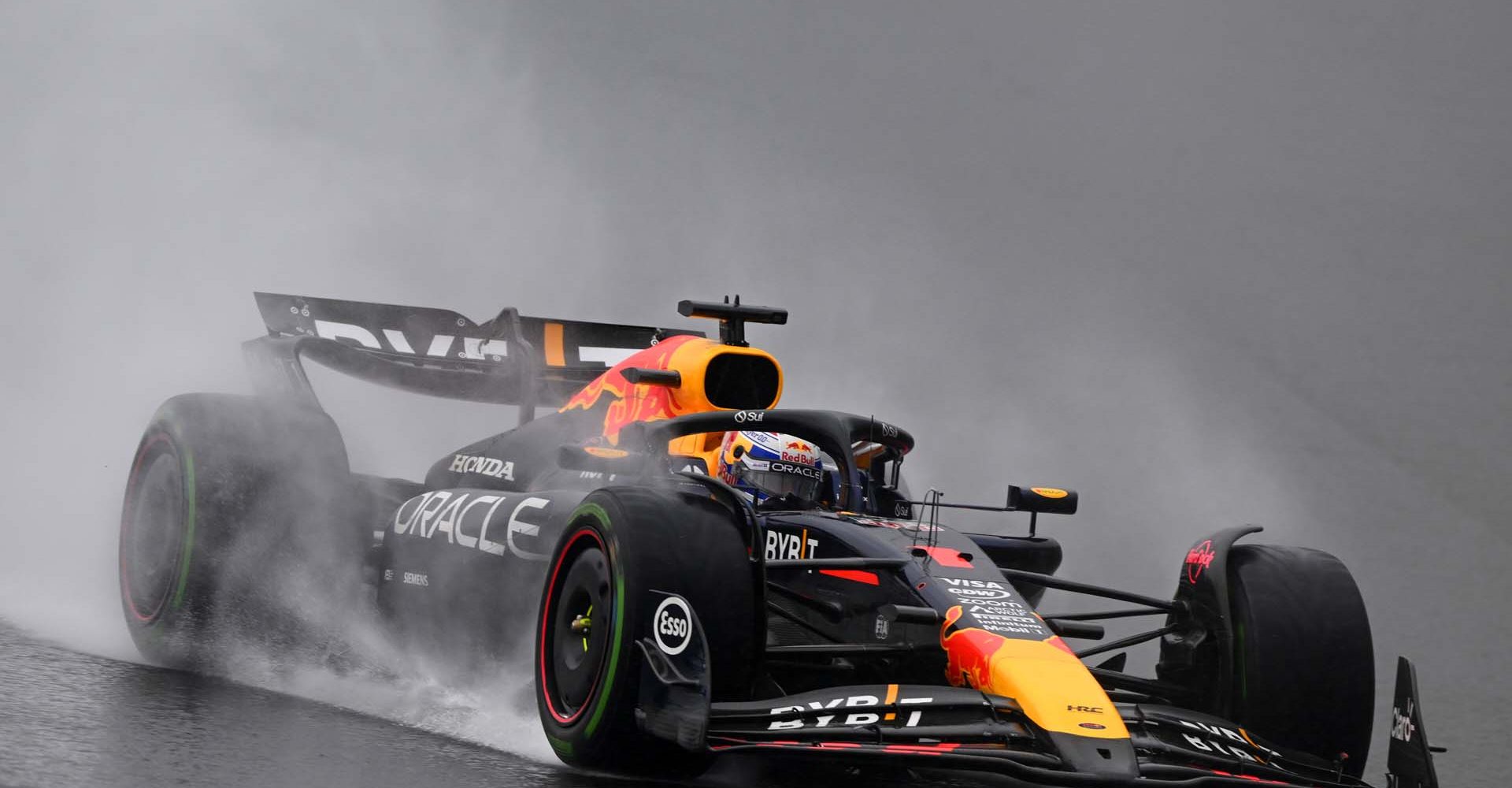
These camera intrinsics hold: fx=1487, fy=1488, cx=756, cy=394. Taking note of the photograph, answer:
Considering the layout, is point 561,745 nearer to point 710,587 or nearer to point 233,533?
point 710,587

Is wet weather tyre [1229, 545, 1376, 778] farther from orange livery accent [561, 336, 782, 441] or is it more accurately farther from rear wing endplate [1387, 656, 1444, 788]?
orange livery accent [561, 336, 782, 441]

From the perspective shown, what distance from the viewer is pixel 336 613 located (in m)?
6.91

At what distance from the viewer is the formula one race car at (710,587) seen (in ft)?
13.8

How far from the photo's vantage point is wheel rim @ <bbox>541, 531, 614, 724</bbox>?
4.52 metres

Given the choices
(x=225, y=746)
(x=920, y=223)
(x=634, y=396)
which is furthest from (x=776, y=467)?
(x=920, y=223)

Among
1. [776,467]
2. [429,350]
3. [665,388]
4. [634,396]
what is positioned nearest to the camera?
[776,467]

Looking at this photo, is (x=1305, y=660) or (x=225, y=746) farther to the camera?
(x=1305, y=660)

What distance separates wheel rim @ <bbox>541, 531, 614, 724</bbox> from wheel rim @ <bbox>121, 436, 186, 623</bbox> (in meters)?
2.70

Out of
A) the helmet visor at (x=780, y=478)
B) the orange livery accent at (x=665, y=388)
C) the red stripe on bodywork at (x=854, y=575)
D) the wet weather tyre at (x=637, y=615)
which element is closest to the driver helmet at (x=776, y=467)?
the helmet visor at (x=780, y=478)

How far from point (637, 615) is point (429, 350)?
4355mm

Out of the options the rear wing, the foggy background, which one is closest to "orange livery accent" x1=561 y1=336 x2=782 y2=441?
the rear wing

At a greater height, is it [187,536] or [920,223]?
[920,223]

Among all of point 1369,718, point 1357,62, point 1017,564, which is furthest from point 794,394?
point 1369,718

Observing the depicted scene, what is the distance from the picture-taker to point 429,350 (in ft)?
27.2
